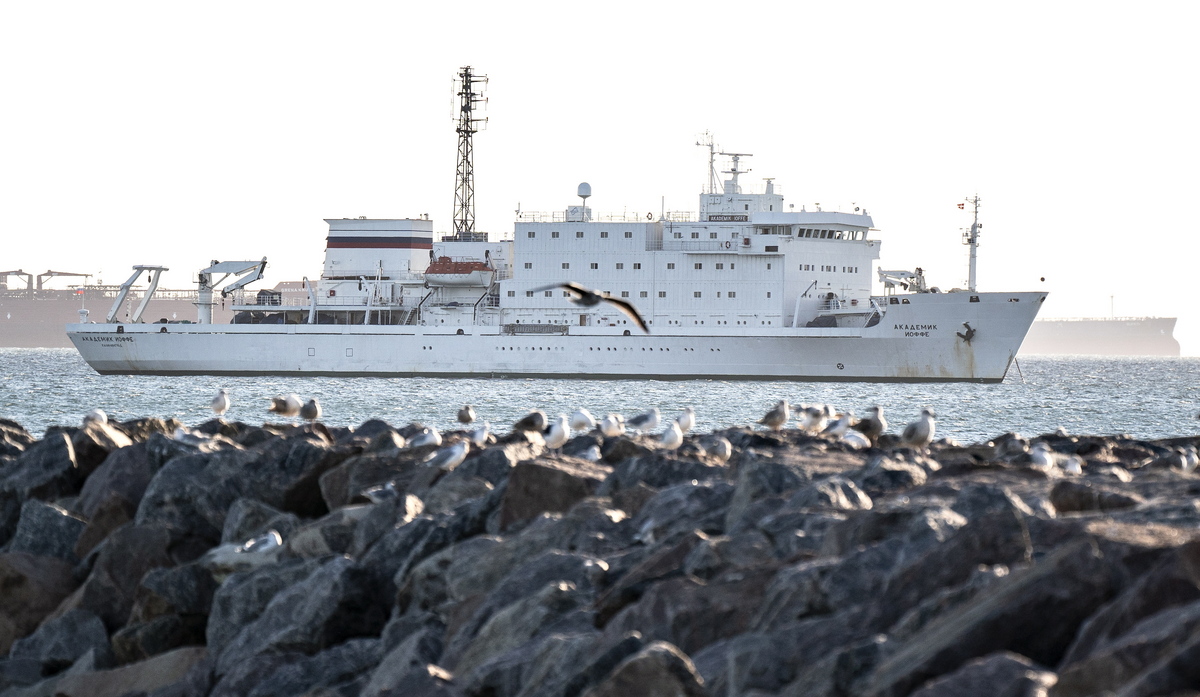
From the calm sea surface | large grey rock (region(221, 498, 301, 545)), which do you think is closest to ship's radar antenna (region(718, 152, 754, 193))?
the calm sea surface

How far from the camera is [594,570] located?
5.56 metres

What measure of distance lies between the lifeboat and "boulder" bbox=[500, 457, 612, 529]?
3250 centimetres

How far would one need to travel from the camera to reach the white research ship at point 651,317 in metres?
35.9

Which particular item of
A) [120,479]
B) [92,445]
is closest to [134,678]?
[120,479]

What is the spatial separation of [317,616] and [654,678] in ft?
8.41

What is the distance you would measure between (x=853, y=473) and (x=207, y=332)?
118 feet

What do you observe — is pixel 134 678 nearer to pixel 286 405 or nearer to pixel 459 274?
pixel 286 405

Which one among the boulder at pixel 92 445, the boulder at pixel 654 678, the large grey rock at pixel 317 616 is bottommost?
the large grey rock at pixel 317 616

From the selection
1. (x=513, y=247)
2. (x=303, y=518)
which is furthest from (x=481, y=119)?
(x=303, y=518)

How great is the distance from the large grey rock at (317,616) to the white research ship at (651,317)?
28.8 metres

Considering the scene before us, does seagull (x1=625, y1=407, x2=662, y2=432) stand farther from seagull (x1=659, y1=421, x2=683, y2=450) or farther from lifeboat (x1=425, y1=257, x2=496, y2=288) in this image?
lifeboat (x1=425, y1=257, x2=496, y2=288)

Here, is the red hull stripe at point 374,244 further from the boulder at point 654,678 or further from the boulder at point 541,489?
the boulder at point 654,678

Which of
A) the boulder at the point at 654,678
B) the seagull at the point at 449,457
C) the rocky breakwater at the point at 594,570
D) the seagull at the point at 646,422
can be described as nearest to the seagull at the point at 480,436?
the rocky breakwater at the point at 594,570

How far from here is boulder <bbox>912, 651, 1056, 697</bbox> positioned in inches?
125
